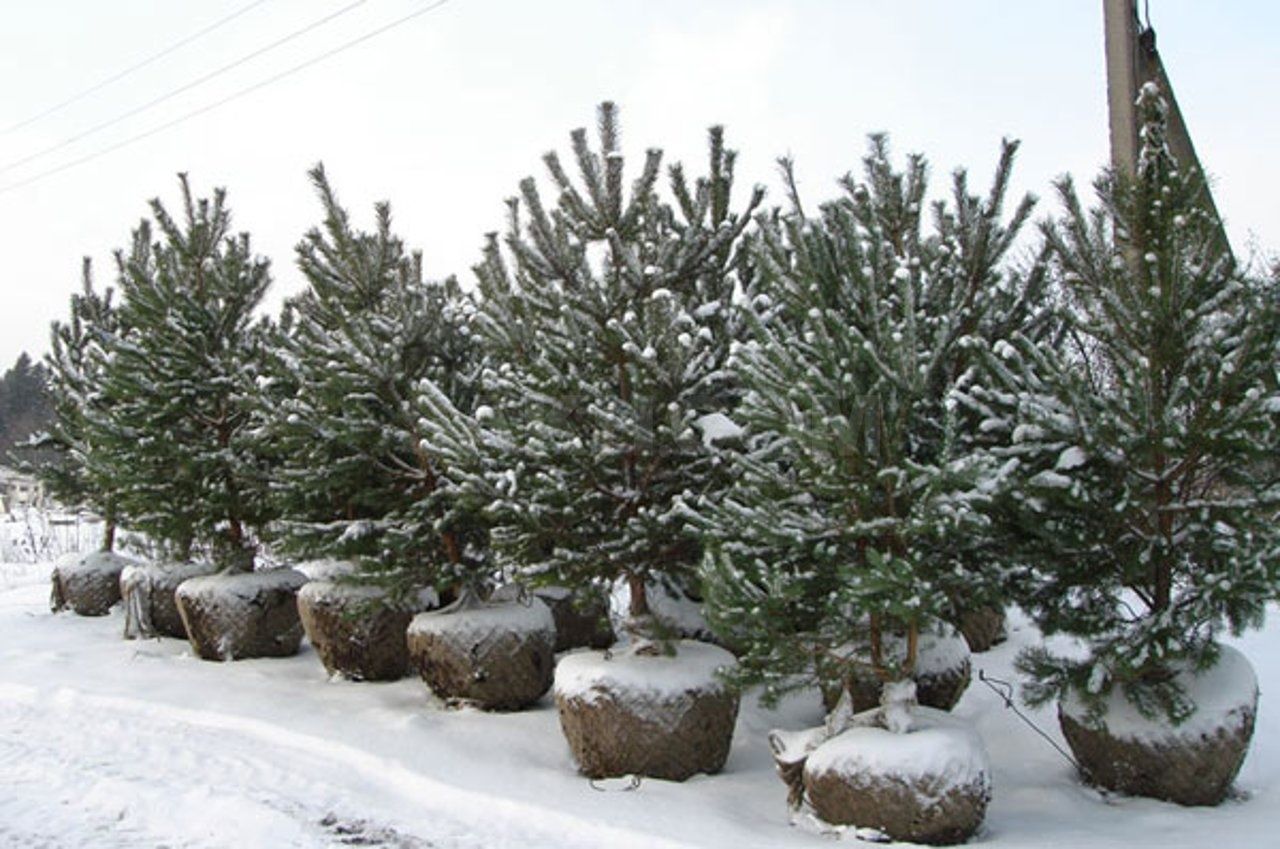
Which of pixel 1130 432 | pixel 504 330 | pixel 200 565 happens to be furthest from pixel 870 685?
pixel 200 565

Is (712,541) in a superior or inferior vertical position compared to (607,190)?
inferior

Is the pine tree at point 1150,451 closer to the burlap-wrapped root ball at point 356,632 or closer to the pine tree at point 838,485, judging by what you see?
the pine tree at point 838,485

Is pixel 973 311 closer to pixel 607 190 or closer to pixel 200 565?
pixel 607 190

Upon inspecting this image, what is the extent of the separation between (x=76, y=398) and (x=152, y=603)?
3750 millimetres

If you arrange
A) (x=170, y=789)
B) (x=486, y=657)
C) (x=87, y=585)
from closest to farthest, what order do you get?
(x=170, y=789), (x=486, y=657), (x=87, y=585)

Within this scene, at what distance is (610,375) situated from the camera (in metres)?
6.84

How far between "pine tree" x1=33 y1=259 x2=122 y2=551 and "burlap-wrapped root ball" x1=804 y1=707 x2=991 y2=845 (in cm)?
1042

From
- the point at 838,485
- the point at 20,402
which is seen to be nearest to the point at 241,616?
the point at 838,485

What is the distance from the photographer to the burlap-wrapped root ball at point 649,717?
6082 millimetres

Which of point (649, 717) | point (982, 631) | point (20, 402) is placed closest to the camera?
point (649, 717)

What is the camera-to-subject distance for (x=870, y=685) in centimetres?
660

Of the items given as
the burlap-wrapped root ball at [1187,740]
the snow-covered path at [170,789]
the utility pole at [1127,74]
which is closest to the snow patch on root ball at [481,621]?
the snow-covered path at [170,789]

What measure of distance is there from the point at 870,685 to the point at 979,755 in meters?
1.50

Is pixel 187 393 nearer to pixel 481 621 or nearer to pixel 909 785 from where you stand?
pixel 481 621
